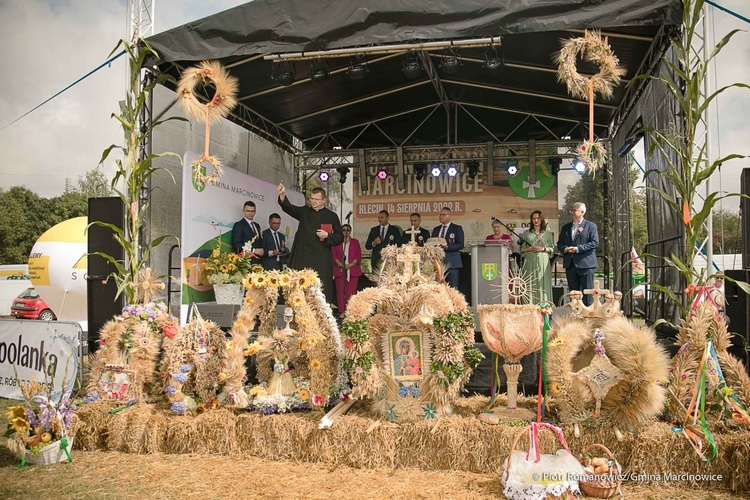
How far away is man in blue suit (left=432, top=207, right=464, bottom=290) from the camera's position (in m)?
8.77

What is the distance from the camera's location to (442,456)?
3639mm

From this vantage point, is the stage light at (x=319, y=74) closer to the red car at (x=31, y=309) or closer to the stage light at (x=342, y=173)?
the stage light at (x=342, y=173)

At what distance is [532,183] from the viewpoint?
10477 millimetres

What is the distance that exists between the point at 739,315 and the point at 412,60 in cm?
443

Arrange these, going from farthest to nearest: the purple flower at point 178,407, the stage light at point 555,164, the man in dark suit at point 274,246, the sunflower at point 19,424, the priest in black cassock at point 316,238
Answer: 1. the stage light at point 555,164
2. the man in dark suit at point 274,246
3. the priest in black cassock at point 316,238
4. the purple flower at point 178,407
5. the sunflower at point 19,424

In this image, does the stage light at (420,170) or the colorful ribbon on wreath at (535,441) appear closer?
the colorful ribbon on wreath at (535,441)

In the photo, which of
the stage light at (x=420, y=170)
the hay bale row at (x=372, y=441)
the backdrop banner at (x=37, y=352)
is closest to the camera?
the hay bale row at (x=372, y=441)

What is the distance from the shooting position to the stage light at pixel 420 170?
10.7 metres

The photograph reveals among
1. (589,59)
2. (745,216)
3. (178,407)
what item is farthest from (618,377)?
(178,407)

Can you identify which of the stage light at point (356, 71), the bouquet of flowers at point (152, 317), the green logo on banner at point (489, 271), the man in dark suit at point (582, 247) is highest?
the stage light at point (356, 71)

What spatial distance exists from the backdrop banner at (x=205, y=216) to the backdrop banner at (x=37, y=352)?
1655 mm

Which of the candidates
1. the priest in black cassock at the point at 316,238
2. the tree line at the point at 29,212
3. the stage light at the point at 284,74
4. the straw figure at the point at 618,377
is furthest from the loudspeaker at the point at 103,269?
the tree line at the point at 29,212

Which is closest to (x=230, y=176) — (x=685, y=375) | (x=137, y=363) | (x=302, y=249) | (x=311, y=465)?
(x=302, y=249)

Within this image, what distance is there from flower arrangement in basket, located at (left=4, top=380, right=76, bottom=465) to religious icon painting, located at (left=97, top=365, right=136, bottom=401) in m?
0.43
